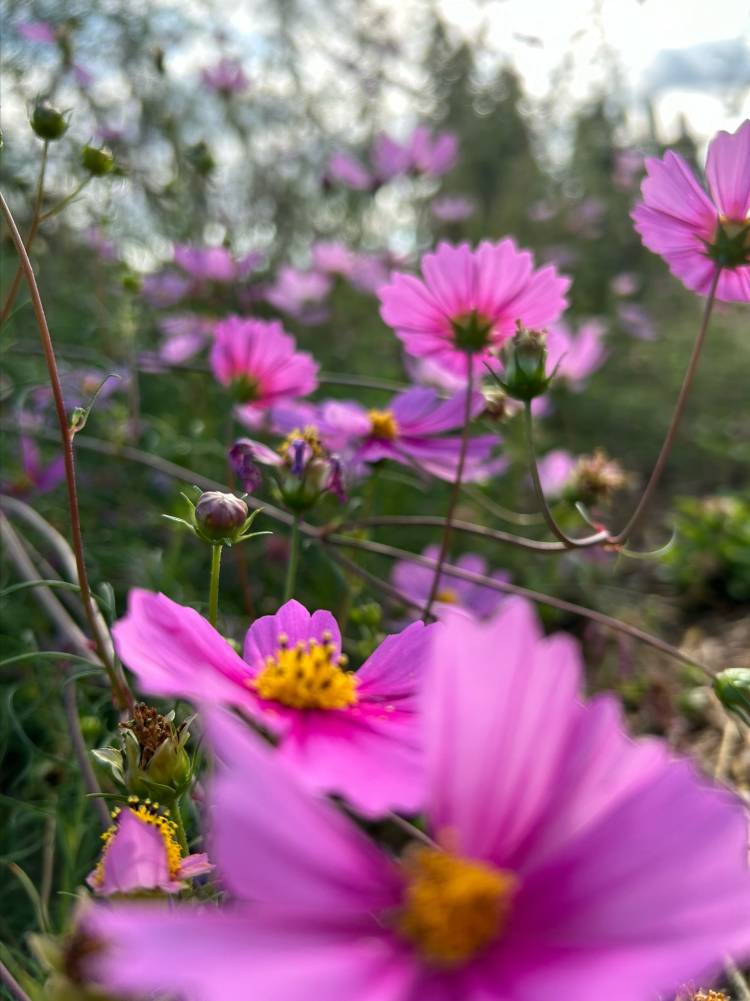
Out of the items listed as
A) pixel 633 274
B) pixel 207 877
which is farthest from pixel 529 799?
pixel 633 274

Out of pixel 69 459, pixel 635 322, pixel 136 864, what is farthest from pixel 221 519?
pixel 635 322

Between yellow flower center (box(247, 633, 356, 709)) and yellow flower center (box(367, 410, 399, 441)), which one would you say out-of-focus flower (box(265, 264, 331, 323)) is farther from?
yellow flower center (box(247, 633, 356, 709))

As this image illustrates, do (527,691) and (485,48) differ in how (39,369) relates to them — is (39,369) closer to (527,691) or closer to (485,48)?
(527,691)

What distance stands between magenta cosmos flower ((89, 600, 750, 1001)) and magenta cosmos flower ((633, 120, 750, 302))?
1.50 feet

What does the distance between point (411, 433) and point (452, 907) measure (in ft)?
2.27

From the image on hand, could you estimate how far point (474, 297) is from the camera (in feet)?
2.46

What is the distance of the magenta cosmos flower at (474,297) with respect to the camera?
73cm

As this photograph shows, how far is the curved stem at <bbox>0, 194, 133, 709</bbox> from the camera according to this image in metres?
0.50

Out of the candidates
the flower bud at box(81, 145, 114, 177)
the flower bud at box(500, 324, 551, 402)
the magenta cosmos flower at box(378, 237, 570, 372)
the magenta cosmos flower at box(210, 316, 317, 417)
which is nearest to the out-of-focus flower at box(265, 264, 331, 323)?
the magenta cosmos flower at box(210, 316, 317, 417)

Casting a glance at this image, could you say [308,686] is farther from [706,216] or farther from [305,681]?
[706,216]

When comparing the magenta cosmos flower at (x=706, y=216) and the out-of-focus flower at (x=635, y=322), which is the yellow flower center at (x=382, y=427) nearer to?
the magenta cosmos flower at (x=706, y=216)

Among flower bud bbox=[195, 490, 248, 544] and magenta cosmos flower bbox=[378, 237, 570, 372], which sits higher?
A: magenta cosmos flower bbox=[378, 237, 570, 372]

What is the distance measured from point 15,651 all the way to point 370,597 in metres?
0.43

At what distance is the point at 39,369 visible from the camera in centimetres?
170
